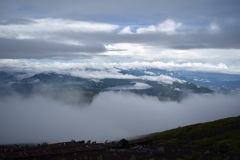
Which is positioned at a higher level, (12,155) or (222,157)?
(12,155)

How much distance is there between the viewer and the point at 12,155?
171 feet

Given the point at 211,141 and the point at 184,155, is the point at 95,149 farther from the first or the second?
the point at 211,141

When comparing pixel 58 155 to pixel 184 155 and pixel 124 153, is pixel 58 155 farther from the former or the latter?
pixel 184 155

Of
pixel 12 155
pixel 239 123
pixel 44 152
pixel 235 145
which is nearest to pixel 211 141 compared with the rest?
pixel 235 145

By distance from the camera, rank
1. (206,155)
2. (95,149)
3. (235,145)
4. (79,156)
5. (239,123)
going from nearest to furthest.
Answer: (79,156), (206,155), (95,149), (235,145), (239,123)

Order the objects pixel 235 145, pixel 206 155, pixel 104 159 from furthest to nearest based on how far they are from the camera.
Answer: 1. pixel 235 145
2. pixel 206 155
3. pixel 104 159

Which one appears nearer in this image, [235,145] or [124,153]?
[124,153]

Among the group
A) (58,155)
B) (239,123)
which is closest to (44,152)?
(58,155)

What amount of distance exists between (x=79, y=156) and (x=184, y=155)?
63.0 ft

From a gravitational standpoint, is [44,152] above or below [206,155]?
above

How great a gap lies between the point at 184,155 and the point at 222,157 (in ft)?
22.0

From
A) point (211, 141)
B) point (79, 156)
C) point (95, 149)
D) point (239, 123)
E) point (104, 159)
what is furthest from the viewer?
point (239, 123)

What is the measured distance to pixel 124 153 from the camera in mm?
55062

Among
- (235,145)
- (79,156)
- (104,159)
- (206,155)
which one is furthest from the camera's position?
(235,145)
